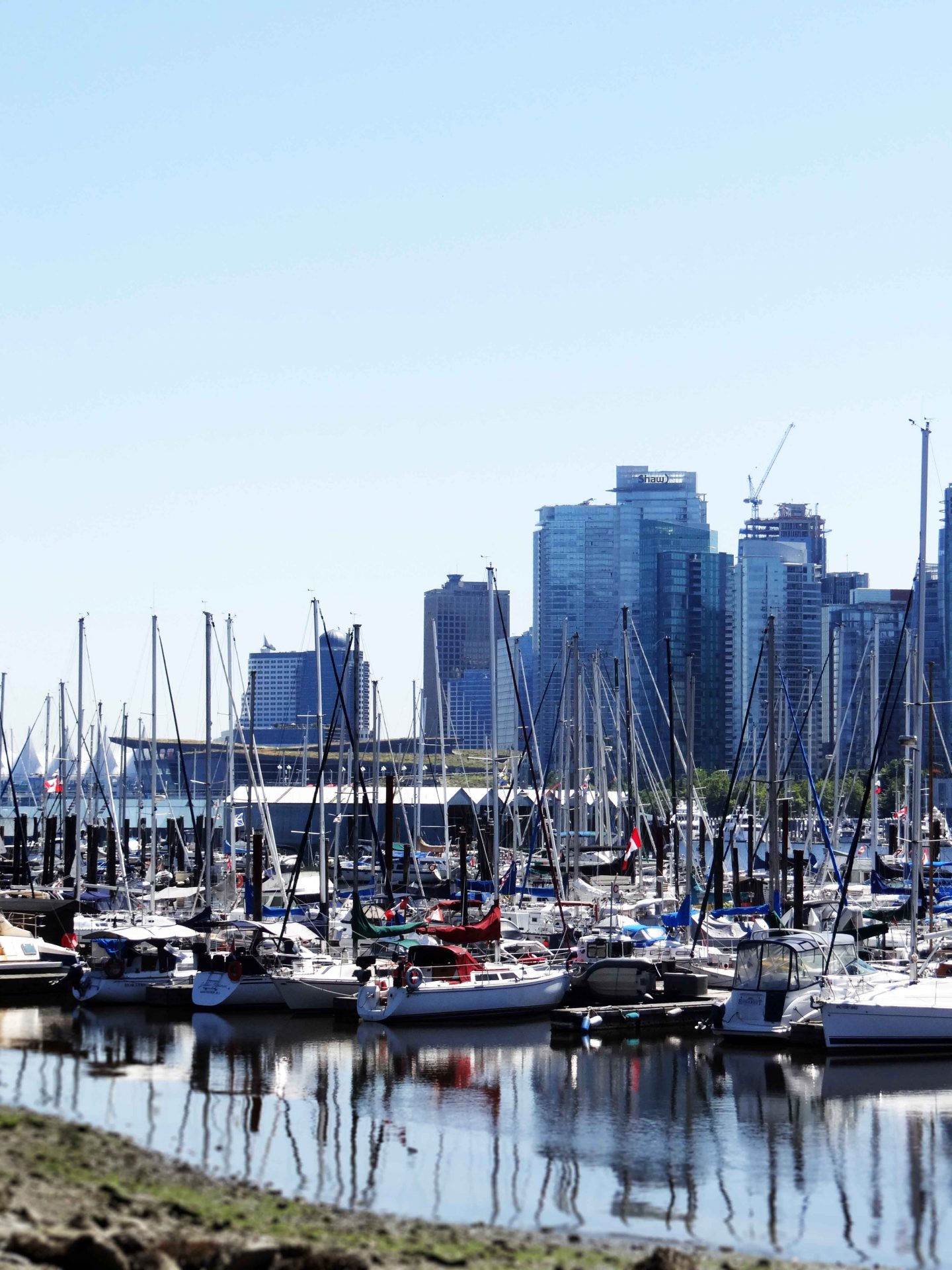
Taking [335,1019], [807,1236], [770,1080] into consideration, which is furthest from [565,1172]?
[335,1019]

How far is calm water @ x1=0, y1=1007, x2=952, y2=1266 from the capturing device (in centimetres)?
2358

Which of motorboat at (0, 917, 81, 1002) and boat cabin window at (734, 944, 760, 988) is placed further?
motorboat at (0, 917, 81, 1002)

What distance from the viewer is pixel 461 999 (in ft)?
141

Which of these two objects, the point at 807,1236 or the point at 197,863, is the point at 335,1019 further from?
the point at 197,863

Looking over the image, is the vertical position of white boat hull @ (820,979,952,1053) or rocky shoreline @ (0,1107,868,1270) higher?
rocky shoreline @ (0,1107,868,1270)

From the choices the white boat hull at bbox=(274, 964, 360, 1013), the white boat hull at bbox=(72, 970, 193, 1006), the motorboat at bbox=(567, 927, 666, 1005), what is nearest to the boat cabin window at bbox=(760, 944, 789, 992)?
the motorboat at bbox=(567, 927, 666, 1005)

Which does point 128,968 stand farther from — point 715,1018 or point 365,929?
point 715,1018

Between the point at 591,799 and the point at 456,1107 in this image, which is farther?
the point at 591,799

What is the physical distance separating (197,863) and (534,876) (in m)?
16.4

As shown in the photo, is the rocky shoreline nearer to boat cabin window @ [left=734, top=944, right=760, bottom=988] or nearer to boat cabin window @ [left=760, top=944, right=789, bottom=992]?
boat cabin window @ [left=734, top=944, right=760, bottom=988]

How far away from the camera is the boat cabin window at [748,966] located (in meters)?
39.6

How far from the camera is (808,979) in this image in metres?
39.6

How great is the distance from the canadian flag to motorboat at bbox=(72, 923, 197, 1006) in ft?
78.0

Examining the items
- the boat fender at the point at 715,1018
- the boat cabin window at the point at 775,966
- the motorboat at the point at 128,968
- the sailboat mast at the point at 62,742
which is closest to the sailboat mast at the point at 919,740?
the boat cabin window at the point at 775,966
